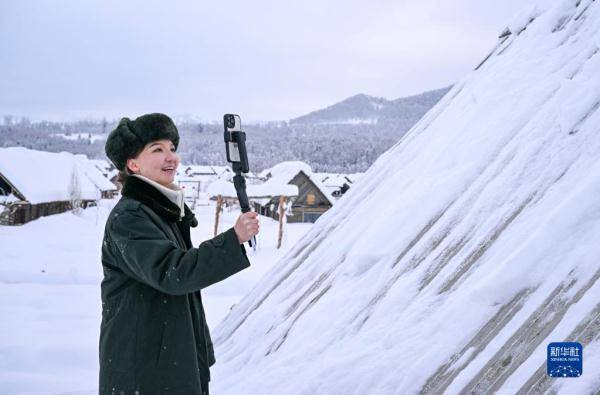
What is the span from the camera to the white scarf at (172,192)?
180 cm

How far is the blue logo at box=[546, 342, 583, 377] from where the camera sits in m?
1.43

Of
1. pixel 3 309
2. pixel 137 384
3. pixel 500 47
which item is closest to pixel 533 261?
pixel 137 384

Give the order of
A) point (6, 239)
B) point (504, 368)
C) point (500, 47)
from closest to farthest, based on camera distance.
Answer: point (504, 368)
point (500, 47)
point (6, 239)

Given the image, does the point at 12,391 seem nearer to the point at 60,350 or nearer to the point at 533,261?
the point at 60,350

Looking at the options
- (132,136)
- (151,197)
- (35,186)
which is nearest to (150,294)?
(151,197)

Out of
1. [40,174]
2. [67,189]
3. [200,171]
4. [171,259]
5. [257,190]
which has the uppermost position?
[171,259]

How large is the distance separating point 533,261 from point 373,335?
776 millimetres

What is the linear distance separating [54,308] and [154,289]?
274 inches

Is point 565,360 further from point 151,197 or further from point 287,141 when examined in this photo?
point 287,141

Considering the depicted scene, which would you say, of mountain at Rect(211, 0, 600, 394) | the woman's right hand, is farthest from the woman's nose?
mountain at Rect(211, 0, 600, 394)

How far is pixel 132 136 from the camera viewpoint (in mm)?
1862

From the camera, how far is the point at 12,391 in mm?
3508

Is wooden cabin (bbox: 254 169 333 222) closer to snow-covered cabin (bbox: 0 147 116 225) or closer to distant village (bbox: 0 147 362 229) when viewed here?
distant village (bbox: 0 147 362 229)

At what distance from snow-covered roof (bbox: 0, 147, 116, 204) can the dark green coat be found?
89.5 feet
